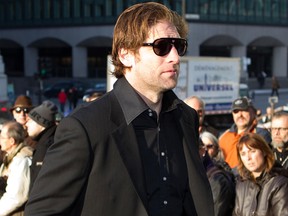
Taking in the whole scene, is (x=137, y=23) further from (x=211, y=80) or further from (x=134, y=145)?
(x=211, y=80)

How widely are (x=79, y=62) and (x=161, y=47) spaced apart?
5179 centimetres

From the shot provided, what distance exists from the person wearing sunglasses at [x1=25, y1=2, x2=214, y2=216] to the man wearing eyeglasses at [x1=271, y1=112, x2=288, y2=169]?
3.19 meters

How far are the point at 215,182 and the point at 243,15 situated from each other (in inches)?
2003

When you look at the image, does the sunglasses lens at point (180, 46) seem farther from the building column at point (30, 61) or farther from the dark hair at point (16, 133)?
the building column at point (30, 61)

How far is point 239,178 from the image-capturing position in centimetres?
452

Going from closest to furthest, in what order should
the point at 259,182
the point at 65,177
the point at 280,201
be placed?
the point at 65,177
the point at 280,201
the point at 259,182

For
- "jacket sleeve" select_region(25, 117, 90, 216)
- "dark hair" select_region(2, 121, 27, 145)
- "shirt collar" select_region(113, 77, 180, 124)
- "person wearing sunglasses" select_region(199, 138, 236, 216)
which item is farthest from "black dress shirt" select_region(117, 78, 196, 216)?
"dark hair" select_region(2, 121, 27, 145)

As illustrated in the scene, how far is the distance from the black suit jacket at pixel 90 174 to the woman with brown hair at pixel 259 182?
2.16m

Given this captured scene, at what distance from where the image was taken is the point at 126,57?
7.92 feet

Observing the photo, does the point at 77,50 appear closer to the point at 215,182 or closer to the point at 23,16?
the point at 23,16

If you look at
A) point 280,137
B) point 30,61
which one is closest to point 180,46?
point 280,137

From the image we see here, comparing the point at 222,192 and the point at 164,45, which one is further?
the point at 222,192

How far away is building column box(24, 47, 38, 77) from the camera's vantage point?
55.8m

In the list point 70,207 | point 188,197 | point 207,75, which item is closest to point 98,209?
point 70,207
